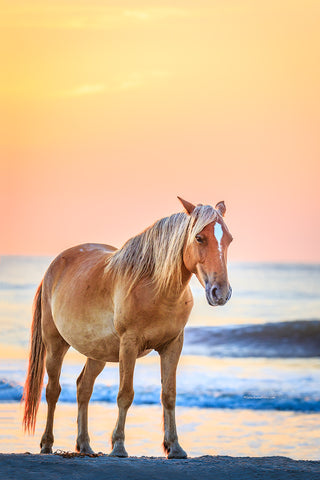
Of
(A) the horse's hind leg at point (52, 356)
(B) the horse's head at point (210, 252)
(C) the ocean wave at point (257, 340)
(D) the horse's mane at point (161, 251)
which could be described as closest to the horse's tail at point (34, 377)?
(A) the horse's hind leg at point (52, 356)

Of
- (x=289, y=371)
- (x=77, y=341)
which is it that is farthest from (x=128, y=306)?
(x=289, y=371)

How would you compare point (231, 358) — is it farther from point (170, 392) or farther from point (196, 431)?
point (170, 392)

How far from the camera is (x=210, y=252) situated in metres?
5.88

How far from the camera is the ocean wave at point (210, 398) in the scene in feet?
42.6

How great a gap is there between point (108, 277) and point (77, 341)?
0.65 meters

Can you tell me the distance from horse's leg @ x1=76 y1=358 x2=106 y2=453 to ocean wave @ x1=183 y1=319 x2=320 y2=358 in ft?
42.4

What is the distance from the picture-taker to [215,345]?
71.3ft

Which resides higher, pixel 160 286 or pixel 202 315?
pixel 202 315

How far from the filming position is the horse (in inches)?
233

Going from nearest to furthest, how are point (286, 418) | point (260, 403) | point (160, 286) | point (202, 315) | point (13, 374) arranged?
point (160, 286) < point (286, 418) < point (260, 403) < point (13, 374) < point (202, 315)

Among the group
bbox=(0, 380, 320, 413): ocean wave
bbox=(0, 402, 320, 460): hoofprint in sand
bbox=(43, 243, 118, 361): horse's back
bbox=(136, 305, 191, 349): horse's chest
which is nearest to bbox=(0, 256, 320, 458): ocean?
bbox=(0, 380, 320, 413): ocean wave

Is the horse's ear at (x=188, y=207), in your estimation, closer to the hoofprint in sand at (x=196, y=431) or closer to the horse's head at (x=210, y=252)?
the horse's head at (x=210, y=252)

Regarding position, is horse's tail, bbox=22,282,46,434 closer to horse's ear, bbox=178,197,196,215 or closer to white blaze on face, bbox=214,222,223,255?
horse's ear, bbox=178,197,196,215

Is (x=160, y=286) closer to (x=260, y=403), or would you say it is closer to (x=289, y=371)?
(x=260, y=403)
